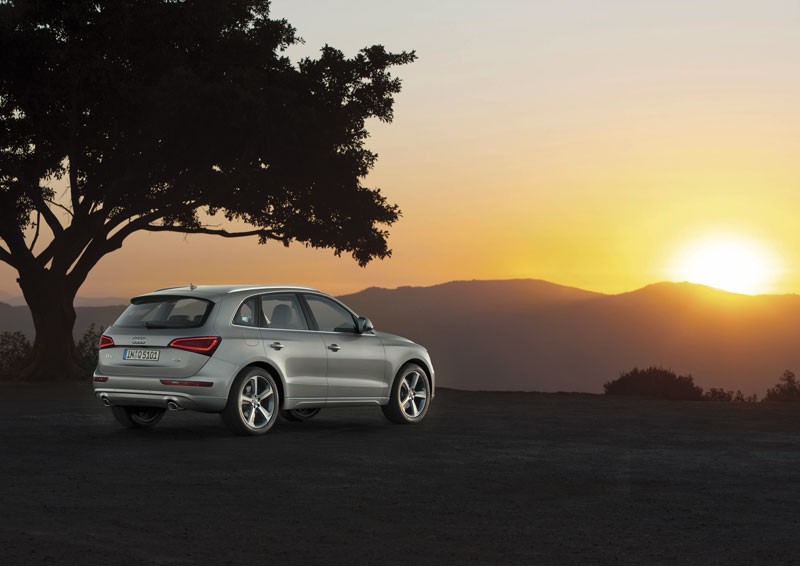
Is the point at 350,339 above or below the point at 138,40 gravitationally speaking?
below

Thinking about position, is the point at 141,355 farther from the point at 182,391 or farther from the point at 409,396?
the point at 409,396

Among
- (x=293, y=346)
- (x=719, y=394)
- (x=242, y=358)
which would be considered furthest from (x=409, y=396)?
(x=719, y=394)

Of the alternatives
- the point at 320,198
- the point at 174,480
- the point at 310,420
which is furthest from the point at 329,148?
the point at 174,480

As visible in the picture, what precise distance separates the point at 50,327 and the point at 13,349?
3.12 meters

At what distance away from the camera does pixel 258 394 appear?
14445mm

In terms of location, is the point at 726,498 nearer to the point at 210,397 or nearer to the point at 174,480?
the point at 174,480

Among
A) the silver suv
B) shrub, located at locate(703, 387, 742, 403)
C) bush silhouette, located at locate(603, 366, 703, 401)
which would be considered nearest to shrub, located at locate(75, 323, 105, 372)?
bush silhouette, located at locate(603, 366, 703, 401)

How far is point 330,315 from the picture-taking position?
50.9 ft

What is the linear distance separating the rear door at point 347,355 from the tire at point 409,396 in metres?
0.21

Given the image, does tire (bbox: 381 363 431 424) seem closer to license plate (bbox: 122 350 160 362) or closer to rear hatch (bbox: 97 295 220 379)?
rear hatch (bbox: 97 295 220 379)

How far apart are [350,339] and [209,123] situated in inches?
584

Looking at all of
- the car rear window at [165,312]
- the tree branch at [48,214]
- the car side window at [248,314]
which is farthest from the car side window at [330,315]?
the tree branch at [48,214]

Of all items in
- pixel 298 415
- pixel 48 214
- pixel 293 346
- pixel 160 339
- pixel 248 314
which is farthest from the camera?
pixel 48 214

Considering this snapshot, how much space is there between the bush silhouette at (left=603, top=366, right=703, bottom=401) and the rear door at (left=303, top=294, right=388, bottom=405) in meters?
12.2
